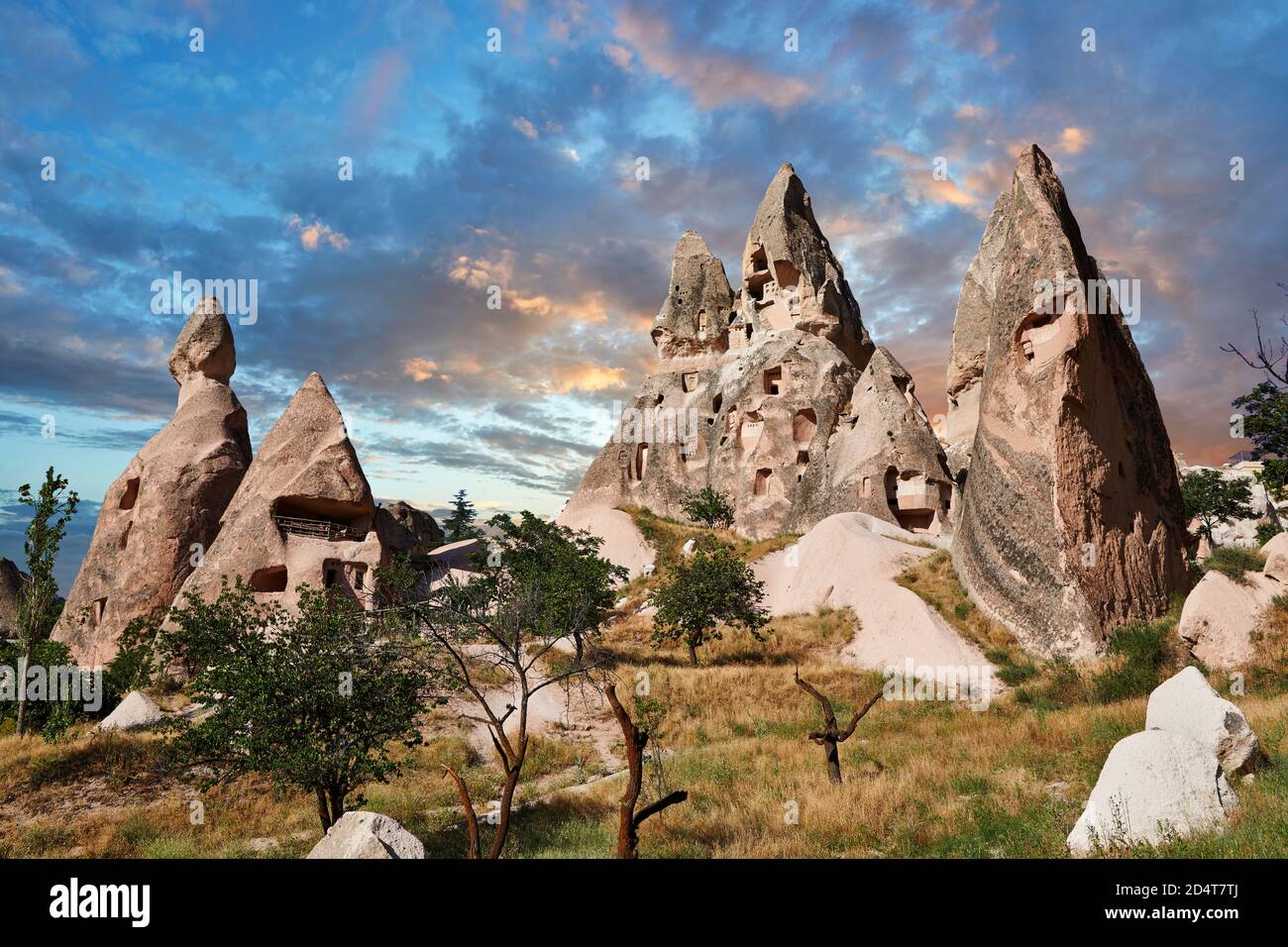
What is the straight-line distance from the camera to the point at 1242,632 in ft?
46.8

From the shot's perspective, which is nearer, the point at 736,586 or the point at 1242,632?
the point at 1242,632

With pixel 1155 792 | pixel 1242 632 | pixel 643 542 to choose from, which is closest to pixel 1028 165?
pixel 1242 632

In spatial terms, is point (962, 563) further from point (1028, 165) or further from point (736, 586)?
point (1028, 165)

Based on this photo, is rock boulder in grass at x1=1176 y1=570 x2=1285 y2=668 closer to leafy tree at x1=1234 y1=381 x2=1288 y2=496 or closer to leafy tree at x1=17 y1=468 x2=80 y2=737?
leafy tree at x1=1234 y1=381 x2=1288 y2=496

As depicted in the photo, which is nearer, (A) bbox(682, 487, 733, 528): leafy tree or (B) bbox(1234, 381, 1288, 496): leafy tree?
(B) bbox(1234, 381, 1288, 496): leafy tree

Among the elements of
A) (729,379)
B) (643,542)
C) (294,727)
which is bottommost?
(294,727)

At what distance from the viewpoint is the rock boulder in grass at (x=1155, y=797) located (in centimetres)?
741

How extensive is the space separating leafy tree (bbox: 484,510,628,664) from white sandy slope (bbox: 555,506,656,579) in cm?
845

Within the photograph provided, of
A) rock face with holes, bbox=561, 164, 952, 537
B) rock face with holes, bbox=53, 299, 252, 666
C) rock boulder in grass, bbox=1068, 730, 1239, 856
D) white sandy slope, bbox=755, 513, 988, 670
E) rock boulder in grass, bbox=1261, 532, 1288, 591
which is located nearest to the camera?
rock boulder in grass, bbox=1068, 730, 1239, 856

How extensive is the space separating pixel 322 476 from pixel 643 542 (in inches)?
830

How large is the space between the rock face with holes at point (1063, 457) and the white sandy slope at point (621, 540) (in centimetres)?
2443

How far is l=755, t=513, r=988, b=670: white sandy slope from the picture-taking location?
67.4 feet

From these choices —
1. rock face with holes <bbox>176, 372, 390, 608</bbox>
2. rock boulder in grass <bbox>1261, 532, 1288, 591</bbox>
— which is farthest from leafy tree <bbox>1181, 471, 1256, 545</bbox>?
rock face with holes <bbox>176, 372, 390, 608</bbox>
